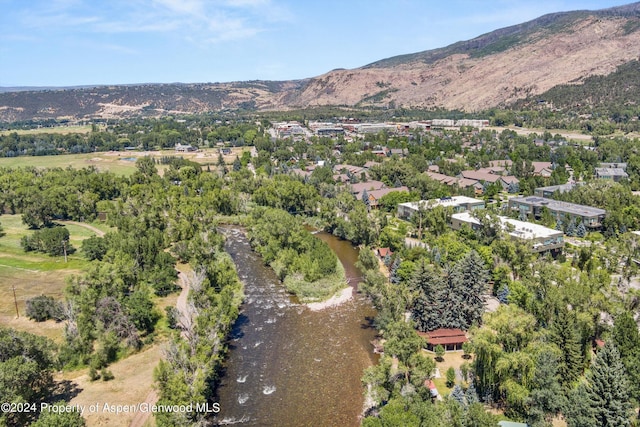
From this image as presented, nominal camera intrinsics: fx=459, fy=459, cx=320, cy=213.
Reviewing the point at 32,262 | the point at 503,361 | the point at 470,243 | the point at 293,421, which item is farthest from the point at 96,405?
the point at 470,243

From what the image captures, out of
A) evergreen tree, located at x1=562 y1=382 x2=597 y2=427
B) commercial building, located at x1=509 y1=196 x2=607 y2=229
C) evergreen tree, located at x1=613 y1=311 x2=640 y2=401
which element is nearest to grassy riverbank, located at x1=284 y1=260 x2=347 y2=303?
evergreen tree, located at x1=562 y1=382 x2=597 y2=427

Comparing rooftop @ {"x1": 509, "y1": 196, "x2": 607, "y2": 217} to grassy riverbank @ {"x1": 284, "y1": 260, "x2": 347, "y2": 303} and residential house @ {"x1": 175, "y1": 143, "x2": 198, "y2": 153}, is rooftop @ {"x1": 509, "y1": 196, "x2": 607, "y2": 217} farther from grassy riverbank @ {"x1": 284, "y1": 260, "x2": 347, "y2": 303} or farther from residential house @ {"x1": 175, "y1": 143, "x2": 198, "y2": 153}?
residential house @ {"x1": 175, "y1": 143, "x2": 198, "y2": 153}

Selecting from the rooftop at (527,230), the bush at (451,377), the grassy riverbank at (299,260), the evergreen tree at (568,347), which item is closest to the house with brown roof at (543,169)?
the rooftop at (527,230)

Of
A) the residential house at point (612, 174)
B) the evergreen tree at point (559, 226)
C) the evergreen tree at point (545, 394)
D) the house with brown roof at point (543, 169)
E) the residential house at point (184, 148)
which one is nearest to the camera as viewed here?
the evergreen tree at point (545, 394)

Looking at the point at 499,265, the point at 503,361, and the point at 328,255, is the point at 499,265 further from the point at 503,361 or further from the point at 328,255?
the point at 503,361

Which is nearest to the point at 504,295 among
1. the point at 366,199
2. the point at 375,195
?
the point at 366,199

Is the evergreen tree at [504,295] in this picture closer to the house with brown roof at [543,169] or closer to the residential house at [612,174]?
the house with brown roof at [543,169]

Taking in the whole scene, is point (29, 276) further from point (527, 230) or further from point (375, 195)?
point (527, 230)
